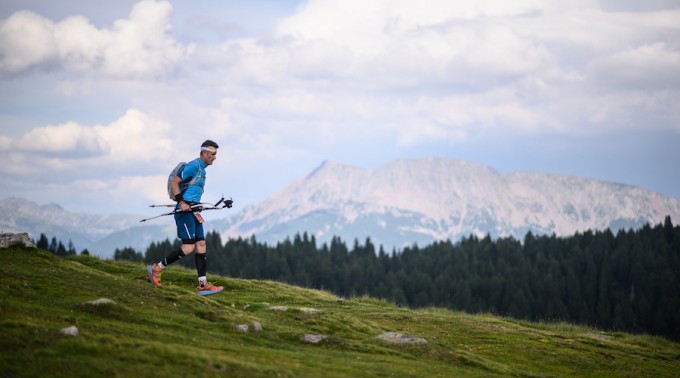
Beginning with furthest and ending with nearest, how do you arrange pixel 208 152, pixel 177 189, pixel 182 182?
pixel 208 152
pixel 182 182
pixel 177 189

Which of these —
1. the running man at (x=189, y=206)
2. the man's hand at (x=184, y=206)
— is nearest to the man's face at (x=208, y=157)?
the running man at (x=189, y=206)

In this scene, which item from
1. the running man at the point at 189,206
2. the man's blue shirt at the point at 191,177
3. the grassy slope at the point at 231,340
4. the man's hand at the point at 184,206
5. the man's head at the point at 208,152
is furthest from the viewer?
the man's head at the point at 208,152

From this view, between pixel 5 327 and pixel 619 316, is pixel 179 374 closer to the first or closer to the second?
pixel 5 327

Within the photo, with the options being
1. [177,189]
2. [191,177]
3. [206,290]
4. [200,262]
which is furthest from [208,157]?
[206,290]

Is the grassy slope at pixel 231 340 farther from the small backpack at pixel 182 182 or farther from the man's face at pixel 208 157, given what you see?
the man's face at pixel 208 157

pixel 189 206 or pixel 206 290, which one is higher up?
pixel 189 206

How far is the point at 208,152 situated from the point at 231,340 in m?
9.08

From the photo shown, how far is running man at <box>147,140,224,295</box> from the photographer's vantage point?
25.8 meters

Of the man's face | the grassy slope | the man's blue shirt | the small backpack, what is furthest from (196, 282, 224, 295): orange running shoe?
the man's face

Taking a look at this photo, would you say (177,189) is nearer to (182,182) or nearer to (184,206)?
(182,182)

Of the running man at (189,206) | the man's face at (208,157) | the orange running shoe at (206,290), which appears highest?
the man's face at (208,157)

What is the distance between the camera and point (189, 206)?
25.7 m

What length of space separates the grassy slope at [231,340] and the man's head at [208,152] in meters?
4.97

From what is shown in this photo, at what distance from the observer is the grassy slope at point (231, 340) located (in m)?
15.5
